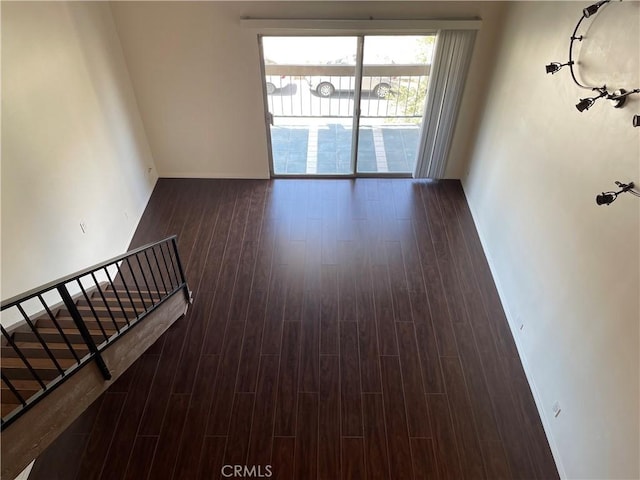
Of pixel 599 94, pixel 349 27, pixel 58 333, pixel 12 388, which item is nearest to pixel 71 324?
pixel 58 333

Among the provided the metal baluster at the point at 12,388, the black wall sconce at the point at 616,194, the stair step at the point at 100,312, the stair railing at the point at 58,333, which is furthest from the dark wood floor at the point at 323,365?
the black wall sconce at the point at 616,194

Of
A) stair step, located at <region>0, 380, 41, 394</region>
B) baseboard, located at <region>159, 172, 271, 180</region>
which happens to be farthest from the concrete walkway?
stair step, located at <region>0, 380, 41, 394</region>

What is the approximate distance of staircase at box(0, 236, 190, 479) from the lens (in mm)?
2324

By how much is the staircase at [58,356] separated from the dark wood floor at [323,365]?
56 cm

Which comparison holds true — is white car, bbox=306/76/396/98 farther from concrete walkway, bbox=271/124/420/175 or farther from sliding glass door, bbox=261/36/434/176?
concrete walkway, bbox=271/124/420/175

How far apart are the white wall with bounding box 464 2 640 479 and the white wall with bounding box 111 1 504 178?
849mm

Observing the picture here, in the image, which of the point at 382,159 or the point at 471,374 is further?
Answer: the point at 382,159

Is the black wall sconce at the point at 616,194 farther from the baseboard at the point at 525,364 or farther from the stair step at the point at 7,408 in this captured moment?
the stair step at the point at 7,408

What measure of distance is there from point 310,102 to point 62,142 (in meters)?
2.78

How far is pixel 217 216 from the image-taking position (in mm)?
5297

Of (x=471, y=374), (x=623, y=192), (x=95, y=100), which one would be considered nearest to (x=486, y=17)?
(x=623, y=192)

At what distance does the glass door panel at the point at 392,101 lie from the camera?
4.86m

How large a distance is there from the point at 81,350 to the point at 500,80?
4.48 metres

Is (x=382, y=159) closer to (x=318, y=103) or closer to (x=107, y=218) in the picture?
(x=318, y=103)
